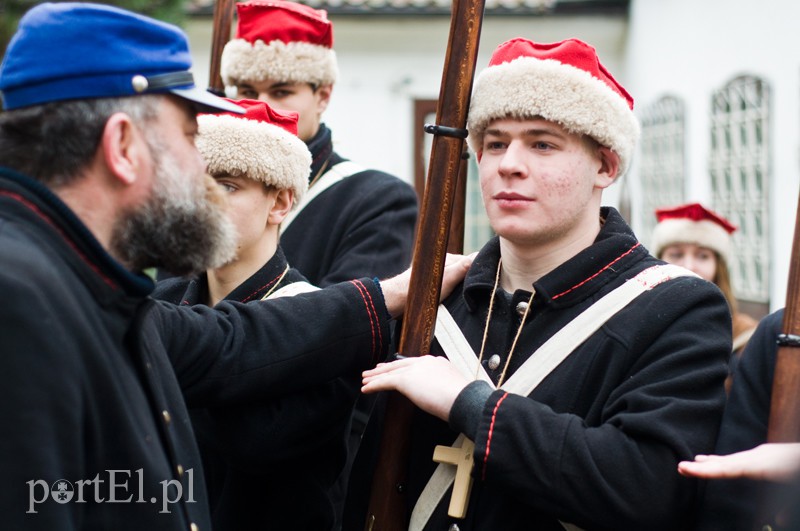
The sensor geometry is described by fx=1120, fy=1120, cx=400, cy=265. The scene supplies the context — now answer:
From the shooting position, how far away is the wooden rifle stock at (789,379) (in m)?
2.38

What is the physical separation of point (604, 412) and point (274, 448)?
924mm

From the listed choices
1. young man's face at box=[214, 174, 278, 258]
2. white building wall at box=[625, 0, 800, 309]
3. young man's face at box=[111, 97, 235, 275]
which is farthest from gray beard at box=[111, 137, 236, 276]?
white building wall at box=[625, 0, 800, 309]

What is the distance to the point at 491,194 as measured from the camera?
2.94m

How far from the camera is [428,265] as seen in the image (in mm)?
2959

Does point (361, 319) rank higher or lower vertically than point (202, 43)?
lower

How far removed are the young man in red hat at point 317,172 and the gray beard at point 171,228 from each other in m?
1.79

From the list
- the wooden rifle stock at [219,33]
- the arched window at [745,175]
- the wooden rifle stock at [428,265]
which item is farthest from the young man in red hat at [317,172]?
the arched window at [745,175]

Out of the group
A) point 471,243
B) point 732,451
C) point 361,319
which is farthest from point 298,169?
point 471,243

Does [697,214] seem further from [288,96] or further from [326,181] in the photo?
[288,96]

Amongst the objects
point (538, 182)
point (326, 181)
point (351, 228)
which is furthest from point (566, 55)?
point (326, 181)

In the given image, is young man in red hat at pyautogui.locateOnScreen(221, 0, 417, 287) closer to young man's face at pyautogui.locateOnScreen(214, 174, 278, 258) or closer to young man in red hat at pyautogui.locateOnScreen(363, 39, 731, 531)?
young man's face at pyautogui.locateOnScreen(214, 174, 278, 258)

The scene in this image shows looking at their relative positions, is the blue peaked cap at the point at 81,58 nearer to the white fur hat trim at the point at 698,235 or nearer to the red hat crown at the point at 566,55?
the red hat crown at the point at 566,55

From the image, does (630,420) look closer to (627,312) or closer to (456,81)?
(627,312)

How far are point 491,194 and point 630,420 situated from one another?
0.72m
